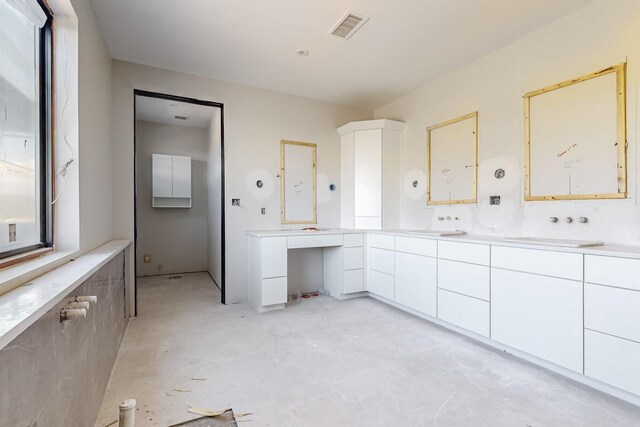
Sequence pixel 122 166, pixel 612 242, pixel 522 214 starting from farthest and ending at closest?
pixel 122 166
pixel 522 214
pixel 612 242

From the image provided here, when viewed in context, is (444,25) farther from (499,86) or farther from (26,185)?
(26,185)

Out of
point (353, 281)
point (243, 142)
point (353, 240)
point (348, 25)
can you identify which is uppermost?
point (348, 25)

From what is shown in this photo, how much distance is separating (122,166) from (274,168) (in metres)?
1.70

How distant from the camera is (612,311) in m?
1.78

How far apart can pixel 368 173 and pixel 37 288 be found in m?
3.54

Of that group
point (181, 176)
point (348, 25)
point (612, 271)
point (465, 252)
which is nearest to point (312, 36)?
point (348, 25)

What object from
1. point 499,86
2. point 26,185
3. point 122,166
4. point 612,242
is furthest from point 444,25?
point 122,166

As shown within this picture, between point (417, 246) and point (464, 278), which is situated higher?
point (417, 246)

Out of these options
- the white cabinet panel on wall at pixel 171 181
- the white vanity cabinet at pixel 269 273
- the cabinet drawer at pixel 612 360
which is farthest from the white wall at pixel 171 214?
the cabinet drawer at pixel 612 360

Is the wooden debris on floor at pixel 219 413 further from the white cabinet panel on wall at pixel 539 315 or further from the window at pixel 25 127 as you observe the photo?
the white cabinet panel on wall at pixel 539 315

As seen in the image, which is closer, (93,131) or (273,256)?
(93,131)

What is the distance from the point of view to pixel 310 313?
3318 millimetres

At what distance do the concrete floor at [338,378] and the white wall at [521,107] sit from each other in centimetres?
118

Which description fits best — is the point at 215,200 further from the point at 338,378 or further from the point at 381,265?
the point at 338,378
